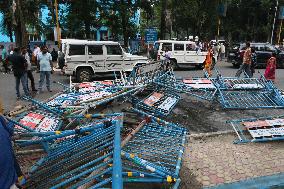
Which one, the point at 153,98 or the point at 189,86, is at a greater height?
the point at 189,86

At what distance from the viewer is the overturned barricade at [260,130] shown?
20.1 feet

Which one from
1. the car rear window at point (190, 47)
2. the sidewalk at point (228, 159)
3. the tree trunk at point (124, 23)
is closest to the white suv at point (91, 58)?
the car rear window at point (190, 47)

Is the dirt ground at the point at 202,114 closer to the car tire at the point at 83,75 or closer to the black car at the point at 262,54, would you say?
the car tire at the point at 83,75

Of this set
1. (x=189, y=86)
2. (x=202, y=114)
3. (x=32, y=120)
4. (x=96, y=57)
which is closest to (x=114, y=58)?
(x=96, y=57)

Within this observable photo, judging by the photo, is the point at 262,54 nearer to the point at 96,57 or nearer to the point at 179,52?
the point at 179,52

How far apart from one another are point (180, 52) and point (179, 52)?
70 mm

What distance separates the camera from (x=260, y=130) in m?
6.32

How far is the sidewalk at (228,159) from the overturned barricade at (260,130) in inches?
5.3

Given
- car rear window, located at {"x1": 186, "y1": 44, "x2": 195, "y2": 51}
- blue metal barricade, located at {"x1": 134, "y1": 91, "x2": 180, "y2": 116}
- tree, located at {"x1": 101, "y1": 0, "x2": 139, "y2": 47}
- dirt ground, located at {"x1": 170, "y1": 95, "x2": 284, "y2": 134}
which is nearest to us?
dirt ground, located at {"x1": 170, "y1": 95, "x2": 284, "y2": 134}

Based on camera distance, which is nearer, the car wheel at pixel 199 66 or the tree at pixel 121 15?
the car wheel at pixel 199 66

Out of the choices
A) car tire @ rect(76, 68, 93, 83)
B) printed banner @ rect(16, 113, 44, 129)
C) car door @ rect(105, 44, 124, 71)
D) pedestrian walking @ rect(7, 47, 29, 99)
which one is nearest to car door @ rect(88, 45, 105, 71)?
car door @ rect(105, 44, 124, 71)

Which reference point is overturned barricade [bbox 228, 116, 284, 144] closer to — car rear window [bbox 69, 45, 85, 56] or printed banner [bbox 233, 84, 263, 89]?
printed banner [bbox 233, 84, 263, 89]

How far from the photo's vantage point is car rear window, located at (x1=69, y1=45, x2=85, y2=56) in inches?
528

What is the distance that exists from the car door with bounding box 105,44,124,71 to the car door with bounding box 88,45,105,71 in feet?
0.80
